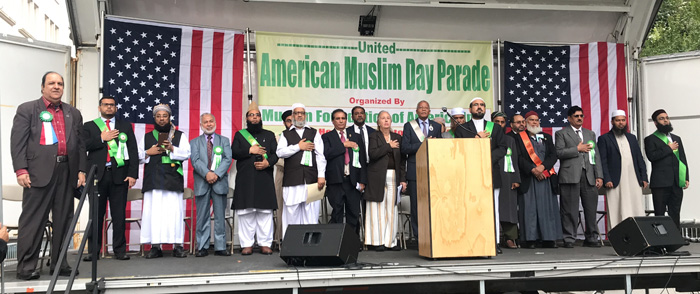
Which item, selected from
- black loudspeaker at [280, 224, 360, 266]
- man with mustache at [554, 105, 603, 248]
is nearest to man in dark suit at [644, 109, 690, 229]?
man with mustache at [554, 105, 603, 248]

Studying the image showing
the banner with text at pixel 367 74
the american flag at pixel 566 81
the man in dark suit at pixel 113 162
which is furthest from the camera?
the american flag at pixel 566 81

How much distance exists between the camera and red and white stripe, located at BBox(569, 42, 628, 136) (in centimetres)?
913

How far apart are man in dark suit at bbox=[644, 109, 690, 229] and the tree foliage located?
51.9ft

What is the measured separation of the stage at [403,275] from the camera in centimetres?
467

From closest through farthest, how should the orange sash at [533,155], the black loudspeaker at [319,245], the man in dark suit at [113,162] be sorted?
1. the black loudspeaker at [319,245]
2. the man in dark suit at [113,162]
3. the orange sash at [533,155]

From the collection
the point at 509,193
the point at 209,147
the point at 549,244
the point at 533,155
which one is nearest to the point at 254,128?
the point at 209,147

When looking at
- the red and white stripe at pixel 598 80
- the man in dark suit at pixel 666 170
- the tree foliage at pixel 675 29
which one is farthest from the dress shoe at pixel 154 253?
the tree foliage at pixel 675 29

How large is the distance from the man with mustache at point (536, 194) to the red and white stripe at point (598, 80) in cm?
203

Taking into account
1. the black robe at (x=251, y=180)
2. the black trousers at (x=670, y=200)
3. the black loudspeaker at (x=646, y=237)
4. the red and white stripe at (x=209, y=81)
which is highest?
the red and white stripe at (x=209, y=81)

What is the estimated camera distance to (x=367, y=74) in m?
8.72

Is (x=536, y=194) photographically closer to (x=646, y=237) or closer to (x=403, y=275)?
(x=646, y=237)

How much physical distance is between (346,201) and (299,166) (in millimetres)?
679

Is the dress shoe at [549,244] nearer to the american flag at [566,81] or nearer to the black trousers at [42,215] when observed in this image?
the american flag at [566,81]

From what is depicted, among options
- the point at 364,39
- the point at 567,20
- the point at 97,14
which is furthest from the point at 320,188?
the point at 567,20
